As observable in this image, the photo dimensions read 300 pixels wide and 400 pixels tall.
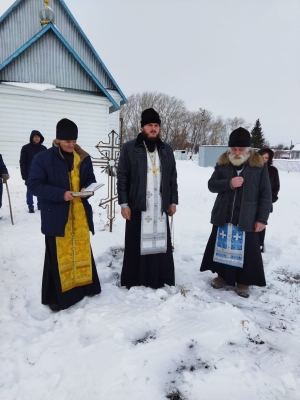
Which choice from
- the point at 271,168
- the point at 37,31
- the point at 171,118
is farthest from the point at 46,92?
the point at 171,118

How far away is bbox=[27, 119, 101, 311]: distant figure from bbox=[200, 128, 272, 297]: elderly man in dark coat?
1.48 m

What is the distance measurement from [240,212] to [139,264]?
1.28 meters

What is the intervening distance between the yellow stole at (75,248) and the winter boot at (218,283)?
1484 millimetres

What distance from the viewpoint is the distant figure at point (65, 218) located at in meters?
2.68

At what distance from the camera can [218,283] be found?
3535 millimetres

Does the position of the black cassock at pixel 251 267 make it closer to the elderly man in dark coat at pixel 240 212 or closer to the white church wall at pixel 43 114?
the elderly man in dark coat at pixel 240 212

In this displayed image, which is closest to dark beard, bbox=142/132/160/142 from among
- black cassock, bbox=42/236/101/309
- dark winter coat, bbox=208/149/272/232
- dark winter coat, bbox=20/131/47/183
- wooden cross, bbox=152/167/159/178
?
wooden cross, bbox=152/167/159/178

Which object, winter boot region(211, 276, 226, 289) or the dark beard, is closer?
the dark beard

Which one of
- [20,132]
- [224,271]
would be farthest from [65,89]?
[224,271]

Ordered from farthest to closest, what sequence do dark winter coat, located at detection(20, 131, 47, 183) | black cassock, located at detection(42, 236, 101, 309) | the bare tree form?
the bare tree → dark winter coat, located at detection(20, 131, 47, 183) → black cassock, located at detection(42, 236, 101, 309)

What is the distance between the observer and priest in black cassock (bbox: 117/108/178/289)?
307 cm

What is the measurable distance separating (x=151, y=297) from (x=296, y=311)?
1.51 meters

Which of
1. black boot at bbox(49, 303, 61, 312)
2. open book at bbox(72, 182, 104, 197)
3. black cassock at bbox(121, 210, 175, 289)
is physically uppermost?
open book at bbox(72, 182, 104, 197)

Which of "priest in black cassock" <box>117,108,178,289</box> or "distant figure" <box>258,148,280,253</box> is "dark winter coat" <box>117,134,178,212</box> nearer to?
"priest in black cassock" <box>117,108,178,289</box>
